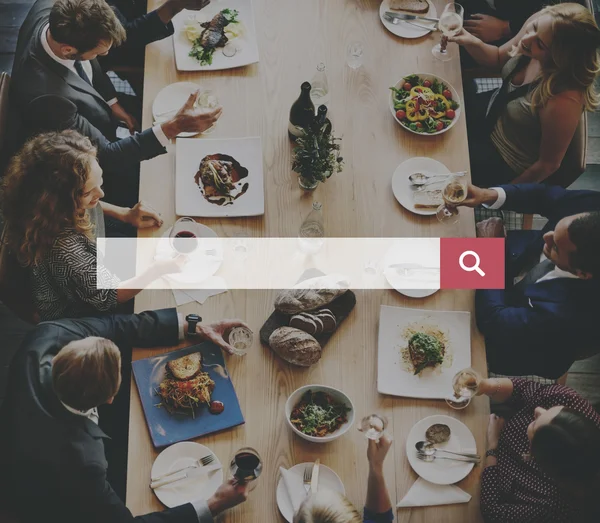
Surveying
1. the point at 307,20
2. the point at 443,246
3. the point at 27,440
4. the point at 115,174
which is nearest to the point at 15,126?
the point at 115,174

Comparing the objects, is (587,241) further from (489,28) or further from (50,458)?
(50,458)

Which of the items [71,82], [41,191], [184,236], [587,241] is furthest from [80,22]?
[587,241]

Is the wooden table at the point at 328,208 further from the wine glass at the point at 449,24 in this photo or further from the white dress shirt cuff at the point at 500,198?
the white dress shirt cuff at the point at 500,198

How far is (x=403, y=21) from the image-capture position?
2.73 metres

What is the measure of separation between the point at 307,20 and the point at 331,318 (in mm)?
1405

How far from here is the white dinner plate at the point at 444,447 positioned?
1962 millimetres

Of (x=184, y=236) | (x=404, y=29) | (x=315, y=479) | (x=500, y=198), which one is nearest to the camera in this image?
(x=315, y=479)

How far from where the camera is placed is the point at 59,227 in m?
2.13

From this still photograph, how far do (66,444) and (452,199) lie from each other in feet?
5.10

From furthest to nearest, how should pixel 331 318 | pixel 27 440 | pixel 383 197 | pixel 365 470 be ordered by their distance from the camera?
pixel 383 197 → pixel 331 318 → pixel 365 470 → pixel 27 440

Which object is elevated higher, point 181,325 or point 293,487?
point 181,325

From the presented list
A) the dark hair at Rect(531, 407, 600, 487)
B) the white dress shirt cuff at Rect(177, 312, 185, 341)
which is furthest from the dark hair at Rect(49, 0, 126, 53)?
the dark hair at Rect(531, 407, 600, 487)

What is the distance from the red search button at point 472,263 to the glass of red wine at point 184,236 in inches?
35.8

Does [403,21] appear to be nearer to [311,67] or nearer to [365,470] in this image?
[311,67]
